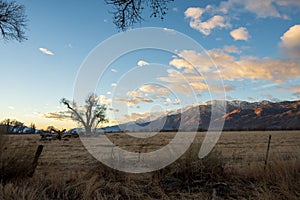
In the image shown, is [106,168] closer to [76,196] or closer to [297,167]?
[76,196]

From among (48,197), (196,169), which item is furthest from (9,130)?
(196,169)

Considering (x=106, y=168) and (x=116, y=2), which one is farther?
(x=106, y=168)

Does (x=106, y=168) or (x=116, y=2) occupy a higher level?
(x=116, y=2)

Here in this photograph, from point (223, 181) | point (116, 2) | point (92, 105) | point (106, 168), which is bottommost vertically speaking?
point (223, 181)

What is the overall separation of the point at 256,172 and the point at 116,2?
5.56 metres

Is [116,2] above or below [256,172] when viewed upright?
above

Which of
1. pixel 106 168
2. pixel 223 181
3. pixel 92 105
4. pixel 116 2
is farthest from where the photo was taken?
pixel 92 105

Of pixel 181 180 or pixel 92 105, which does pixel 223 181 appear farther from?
pixel 92 105

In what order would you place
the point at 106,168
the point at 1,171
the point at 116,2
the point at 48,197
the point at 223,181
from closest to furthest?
1. the point at 116,2
2. the point at 48,197
3. the point at 1,171
4. the point at 223,181
5. the point at 106,168

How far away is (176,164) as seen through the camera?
7613mm

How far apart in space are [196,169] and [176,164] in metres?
0.65

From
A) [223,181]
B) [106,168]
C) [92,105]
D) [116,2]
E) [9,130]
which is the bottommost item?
[223,181]

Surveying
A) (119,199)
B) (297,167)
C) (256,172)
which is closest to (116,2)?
(119,199)

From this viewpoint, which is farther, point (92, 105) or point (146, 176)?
point (92, 105)
